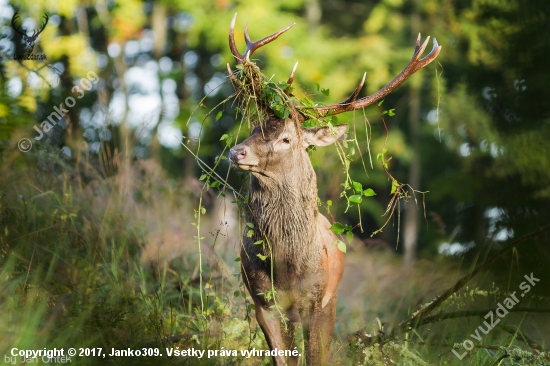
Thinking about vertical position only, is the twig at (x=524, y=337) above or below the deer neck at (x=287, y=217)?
below

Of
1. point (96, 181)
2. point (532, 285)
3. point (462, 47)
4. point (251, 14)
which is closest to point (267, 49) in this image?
point (251, 14)

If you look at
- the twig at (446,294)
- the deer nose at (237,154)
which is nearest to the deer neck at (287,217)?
the deer nose at (237,154)

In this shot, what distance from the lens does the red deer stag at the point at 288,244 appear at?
416cm

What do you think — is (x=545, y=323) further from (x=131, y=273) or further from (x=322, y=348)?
(x=131, y=273)

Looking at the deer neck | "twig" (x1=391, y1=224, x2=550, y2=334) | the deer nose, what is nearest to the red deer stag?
the deer neck

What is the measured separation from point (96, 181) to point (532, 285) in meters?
4.12

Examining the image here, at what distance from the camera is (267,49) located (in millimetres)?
17078

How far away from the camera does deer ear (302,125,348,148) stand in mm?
4371

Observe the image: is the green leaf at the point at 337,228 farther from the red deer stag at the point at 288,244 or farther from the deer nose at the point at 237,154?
the deer nose at the point at 237,154

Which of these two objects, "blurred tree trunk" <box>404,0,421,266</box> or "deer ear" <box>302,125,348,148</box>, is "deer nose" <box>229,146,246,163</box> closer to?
"deer ear" <box>302,125,348,148</box>

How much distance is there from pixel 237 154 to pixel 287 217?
2.04 feet

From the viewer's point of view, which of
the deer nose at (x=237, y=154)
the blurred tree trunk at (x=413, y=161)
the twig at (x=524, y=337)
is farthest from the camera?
the blurred tree trunk at (x=413, y=161)

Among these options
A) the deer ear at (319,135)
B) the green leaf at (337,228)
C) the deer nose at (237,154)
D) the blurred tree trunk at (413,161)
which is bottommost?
the green leaf at (337,228)

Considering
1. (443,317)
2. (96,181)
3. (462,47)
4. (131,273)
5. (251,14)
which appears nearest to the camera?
(443,317)
